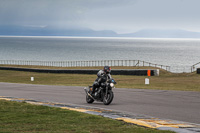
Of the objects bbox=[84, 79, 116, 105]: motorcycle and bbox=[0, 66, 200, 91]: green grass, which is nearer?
bbox=[84, 79, 116, 105]: motorcycle

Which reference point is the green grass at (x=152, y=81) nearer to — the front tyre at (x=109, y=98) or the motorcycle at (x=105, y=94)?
the motorcycle at (x=105, y=94)

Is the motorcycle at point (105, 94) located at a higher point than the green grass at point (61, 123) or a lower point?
higher

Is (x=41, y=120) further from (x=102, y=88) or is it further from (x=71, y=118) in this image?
(x=102, y=88)

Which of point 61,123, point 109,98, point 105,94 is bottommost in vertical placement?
point 61,123

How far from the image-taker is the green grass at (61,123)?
8.66 meters

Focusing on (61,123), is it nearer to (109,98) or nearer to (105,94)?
(109,98)

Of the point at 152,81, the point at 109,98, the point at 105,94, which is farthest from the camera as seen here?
the point at 152,81

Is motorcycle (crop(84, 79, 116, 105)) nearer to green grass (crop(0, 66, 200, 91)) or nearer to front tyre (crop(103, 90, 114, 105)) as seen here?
front tyre (crop(103, 90, 114, 105))

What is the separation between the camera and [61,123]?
9.85 meters

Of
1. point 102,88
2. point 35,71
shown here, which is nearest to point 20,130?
point 102,88

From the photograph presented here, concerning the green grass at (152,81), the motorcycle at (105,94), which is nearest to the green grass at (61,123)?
the motorcycle at (105,94)

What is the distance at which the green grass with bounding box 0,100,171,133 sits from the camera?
8.66 m

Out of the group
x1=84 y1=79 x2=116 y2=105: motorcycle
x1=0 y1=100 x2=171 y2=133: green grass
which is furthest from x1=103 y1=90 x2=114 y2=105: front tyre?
x1=0 y1=100 x2=171 y2=133: green grass

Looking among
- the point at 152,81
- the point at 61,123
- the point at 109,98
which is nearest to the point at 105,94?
the point at 109,98
